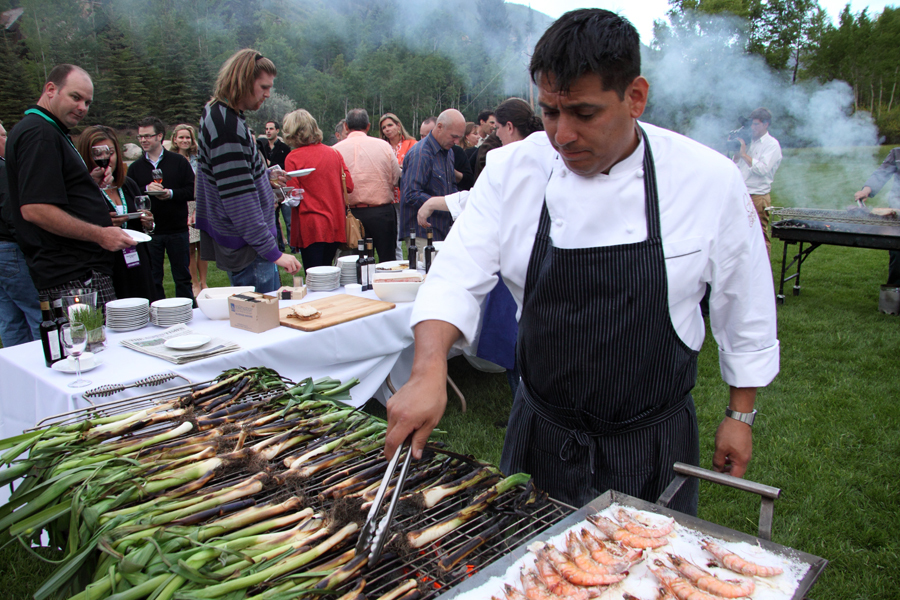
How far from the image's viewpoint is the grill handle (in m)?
1.21

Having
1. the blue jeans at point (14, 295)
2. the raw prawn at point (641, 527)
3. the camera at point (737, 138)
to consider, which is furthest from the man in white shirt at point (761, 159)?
the blue jeans at point (14, 295)

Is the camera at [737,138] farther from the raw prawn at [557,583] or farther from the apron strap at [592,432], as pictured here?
the raw prawn at [557,583]

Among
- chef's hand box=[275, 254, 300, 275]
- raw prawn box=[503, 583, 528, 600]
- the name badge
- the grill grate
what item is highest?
the name badge

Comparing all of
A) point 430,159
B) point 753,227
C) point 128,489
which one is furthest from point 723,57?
point 128,489

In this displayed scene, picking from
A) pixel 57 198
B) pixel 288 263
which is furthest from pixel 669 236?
pixel 57 198

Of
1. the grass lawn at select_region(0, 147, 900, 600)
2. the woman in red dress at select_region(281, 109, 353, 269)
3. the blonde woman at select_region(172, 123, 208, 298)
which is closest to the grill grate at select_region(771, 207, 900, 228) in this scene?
the grass lawn at select_region(0, 147, 900, 600)

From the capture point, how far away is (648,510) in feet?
4.31

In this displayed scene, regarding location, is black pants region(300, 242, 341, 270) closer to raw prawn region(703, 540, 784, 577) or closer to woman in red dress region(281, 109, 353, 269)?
woman in red dress region(281, 109, 353, 269)

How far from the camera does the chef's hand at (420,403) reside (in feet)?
3.89

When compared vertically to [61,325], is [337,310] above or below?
below

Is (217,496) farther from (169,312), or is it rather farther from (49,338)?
(169,312)

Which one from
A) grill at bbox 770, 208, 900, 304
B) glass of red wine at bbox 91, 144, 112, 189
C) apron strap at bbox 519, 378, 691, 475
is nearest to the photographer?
apron strap at bbox 519, 378, 691, 475

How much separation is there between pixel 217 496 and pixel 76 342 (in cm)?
146

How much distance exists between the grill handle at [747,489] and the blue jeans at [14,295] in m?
4.37
